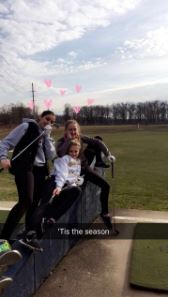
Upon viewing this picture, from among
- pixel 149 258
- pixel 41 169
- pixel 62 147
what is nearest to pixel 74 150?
pixel 62 147

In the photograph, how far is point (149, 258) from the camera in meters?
4.63

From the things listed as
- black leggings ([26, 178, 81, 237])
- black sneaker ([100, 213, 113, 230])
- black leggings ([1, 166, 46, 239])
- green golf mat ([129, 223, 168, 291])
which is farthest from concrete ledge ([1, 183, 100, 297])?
green golf mat ([129, 223, 168, 291])

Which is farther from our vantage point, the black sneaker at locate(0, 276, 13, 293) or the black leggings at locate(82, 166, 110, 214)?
the black leggings at locate(82, 166, 110, 214)

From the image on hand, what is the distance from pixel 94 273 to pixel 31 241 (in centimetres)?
107

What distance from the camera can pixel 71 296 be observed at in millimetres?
3805

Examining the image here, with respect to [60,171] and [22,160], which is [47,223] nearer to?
[60,171]

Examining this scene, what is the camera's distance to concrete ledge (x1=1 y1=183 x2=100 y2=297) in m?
3.34

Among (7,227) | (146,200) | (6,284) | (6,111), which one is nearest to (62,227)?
(7,227)

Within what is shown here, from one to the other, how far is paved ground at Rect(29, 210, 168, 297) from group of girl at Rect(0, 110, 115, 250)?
1.95ft

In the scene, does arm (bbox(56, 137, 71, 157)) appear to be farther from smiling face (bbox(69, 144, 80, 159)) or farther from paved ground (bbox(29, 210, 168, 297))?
paved ground (bbox(29, 210, 168, 297))

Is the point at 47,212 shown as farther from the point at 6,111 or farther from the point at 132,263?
the point at 6,111

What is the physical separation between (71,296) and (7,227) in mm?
987

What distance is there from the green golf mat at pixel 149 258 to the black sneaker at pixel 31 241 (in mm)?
1140

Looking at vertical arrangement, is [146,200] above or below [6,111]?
below
